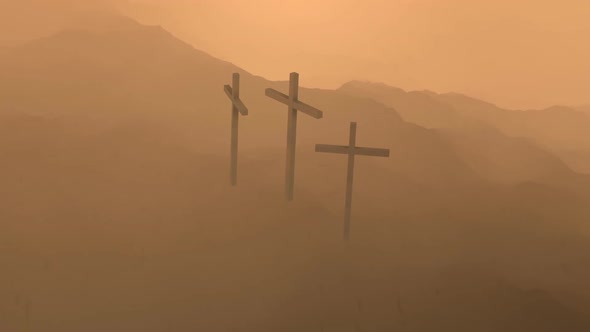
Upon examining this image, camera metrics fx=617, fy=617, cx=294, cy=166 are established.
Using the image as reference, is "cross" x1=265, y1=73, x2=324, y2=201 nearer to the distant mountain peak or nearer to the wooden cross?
the wooden cross

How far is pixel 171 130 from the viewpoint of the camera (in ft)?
8.80

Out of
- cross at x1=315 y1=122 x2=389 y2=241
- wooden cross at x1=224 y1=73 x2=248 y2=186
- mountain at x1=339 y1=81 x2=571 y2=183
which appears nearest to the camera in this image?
cross at x1=315 y1=122 x2=389 y2=241

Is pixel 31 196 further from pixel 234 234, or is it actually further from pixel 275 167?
pixel 275 167

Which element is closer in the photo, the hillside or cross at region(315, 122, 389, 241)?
cross at region(315, 122, 389, 241)

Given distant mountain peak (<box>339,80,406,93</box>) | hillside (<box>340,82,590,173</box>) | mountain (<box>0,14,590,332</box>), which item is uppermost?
distant mountain peak (<box>339,80,406,93</box>)

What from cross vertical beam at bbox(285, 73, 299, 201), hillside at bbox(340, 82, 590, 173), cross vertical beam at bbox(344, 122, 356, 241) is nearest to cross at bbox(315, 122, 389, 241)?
cross vertical beam at bbox(344, 122, 356, 241)

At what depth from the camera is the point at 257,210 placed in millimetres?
2695

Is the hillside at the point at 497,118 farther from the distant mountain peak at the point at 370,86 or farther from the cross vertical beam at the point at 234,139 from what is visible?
the cross vertical beam at the point at 234,139

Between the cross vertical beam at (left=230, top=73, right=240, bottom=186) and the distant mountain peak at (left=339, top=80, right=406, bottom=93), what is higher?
the distant mountain peak at (left=339, top=80, right=406, bottom=93)

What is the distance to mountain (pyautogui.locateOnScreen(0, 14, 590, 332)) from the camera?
2.58 metres

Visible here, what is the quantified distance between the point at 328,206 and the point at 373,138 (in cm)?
36

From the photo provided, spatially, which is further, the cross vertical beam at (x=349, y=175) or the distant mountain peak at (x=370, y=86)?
the distant mountain peak at (x=370, y=86)

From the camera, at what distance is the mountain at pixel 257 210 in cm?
258

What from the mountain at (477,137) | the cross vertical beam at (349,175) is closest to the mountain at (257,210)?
the mountain at (477,137)
